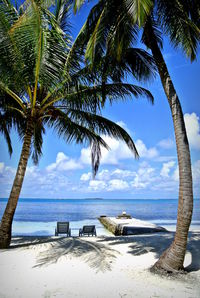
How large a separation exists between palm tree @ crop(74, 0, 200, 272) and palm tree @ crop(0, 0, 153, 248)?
0.84 m

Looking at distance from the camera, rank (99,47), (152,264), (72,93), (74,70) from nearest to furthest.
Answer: (152,264)
(99,47)
(74,70)
(72,93)

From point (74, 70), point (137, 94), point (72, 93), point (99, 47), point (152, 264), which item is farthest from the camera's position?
point (137, 94)

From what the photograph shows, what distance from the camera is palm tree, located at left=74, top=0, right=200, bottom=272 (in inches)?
184

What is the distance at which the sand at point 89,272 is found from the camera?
386 cm

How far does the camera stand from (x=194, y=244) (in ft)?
22.8

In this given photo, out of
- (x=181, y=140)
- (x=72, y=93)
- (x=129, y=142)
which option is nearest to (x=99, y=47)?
(x=72, y=93)

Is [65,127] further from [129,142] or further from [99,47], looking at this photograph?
[99,47]

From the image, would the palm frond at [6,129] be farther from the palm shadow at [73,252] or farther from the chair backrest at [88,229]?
the chair backrest at [88,229]

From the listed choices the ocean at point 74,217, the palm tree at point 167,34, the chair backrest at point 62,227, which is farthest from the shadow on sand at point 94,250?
the ocean at point 74,217

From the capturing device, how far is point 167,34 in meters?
6.36

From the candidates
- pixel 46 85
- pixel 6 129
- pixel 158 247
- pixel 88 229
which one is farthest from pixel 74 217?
pixel 46 85

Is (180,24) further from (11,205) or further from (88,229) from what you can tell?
(88,229)

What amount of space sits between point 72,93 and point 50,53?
69.2 inches

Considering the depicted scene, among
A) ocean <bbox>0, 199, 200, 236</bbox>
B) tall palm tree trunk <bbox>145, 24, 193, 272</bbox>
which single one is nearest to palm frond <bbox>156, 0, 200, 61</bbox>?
tall palm tree trunk <bbox>145, 24, 193, 272</bbox>
